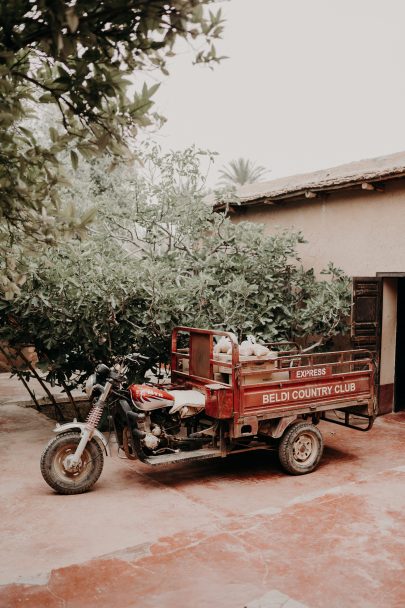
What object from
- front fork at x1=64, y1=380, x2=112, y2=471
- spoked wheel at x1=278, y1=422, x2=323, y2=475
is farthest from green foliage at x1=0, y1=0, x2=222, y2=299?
spoked wheel at x1=278, y1=422, x2=323, y2=475

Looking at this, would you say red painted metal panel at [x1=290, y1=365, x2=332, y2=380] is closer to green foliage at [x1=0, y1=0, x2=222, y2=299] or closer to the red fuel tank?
the red fuel tank

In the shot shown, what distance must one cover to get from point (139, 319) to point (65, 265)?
126 centimetres

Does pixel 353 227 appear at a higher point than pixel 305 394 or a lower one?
higher

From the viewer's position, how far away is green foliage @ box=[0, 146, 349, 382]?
25.0ft

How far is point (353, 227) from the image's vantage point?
33.8 feet

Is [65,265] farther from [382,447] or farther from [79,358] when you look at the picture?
[382,447]

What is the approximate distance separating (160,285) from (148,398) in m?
2.00

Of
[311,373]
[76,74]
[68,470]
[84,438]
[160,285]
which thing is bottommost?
[68,470]

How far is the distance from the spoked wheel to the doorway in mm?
4074

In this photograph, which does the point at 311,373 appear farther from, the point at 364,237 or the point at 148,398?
the point at 364,237

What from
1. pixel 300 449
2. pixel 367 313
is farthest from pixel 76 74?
pixel 367 313

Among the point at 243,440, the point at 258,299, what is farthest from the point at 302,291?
the point at 243,440

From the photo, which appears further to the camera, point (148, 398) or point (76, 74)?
point (148, 398)

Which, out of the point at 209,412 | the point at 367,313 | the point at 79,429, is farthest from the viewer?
the point at 367,313
